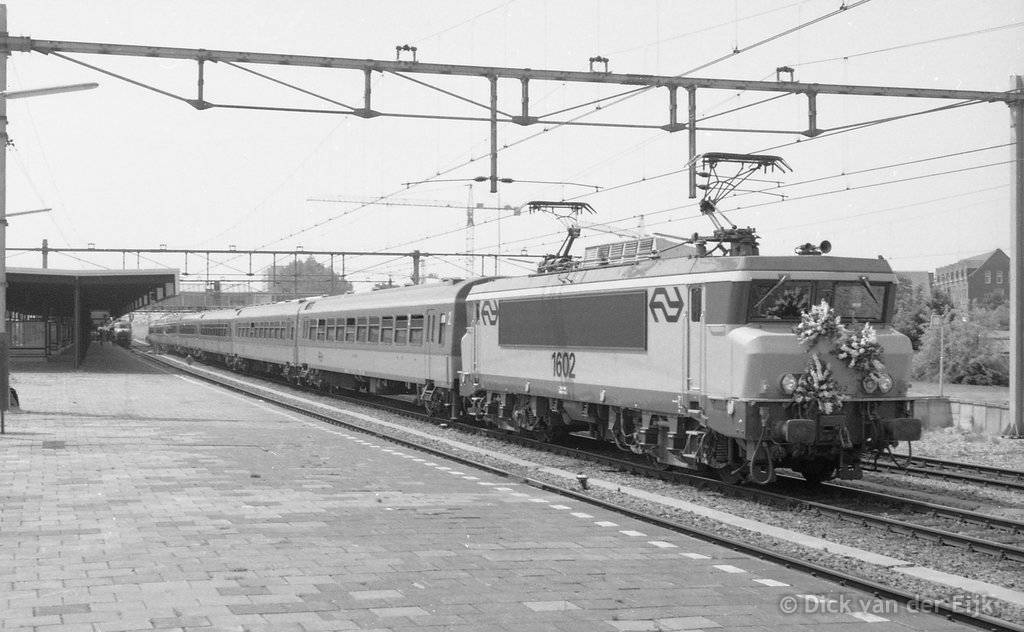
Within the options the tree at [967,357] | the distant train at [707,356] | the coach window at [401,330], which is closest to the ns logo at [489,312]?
the distant train at [707,356]

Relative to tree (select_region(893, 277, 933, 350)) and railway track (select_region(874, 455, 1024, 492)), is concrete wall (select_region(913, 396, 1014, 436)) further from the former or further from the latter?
tree (select_region(893, 277, 933, 350))

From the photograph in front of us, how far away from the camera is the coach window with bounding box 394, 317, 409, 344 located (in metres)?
26.0

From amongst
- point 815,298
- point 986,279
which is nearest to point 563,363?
point 815,298

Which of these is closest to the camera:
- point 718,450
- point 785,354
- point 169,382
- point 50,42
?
point 785,354

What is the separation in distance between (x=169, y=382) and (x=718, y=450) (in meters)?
28.0

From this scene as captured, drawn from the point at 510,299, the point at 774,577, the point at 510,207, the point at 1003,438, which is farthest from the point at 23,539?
the point at 510,207

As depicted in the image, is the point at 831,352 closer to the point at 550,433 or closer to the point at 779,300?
the point at 779,300

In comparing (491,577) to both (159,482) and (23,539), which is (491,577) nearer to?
(23,539)

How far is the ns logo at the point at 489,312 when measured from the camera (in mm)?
20156

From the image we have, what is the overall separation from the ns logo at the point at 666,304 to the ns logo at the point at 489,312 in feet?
19.8

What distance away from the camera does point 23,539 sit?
9.09 metres

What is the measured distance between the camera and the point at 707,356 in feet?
43.3

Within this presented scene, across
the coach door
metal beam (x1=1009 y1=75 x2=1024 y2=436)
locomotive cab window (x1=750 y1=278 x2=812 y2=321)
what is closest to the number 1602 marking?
the coach door

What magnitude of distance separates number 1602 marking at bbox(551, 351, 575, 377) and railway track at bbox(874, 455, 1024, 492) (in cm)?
482
